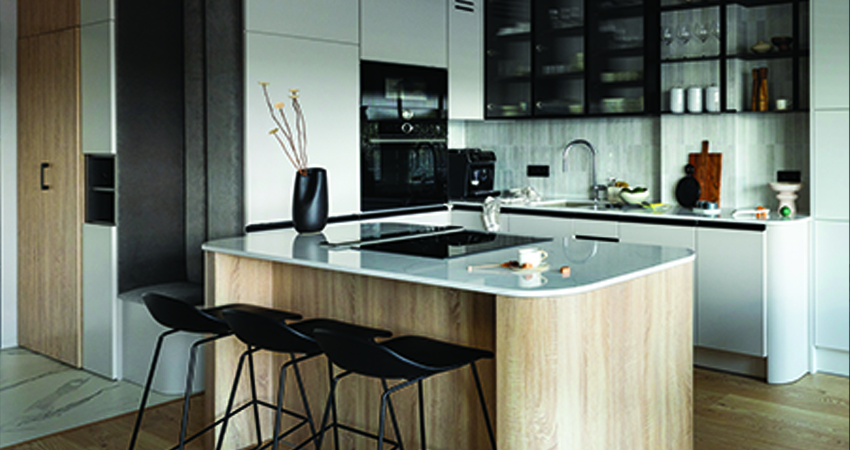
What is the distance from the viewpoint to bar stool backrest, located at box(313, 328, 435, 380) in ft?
7.01

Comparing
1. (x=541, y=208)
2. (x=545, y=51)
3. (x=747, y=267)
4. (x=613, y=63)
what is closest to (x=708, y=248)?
(x=747, y=267)

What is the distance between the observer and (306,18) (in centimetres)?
438

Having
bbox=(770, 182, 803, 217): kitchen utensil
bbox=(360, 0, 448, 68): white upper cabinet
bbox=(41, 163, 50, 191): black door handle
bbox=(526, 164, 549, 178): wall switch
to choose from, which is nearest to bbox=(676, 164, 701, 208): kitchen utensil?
bbox=(770, 182, 803, 217): kitchen utensil

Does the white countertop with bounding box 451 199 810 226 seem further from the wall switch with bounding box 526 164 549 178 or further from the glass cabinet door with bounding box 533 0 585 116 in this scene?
the glass cabinet door with bounding box 533 0 585 116

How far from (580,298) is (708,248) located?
7.31 ft

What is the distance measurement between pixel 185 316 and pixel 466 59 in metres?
3.32

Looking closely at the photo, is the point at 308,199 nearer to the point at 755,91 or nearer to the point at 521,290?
the point at 521,290

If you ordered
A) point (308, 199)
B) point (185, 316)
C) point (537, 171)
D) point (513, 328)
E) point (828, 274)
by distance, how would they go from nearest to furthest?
point (513, 328), point (185, 316), point (308, 199), point (828, 274), point (537, 171)

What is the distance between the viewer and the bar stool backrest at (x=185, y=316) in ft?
9.00

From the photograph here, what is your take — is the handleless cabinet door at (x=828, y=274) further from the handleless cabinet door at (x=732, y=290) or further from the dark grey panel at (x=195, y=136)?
the dark grey panel at (x=195, y=136)

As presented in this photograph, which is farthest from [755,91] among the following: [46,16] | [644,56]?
[46,16]

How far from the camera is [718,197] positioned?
184 inches

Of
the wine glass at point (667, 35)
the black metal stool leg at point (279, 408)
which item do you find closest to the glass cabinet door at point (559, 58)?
the wine glass at point (667, 35)

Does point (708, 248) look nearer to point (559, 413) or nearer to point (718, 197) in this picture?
point (718, 197)
